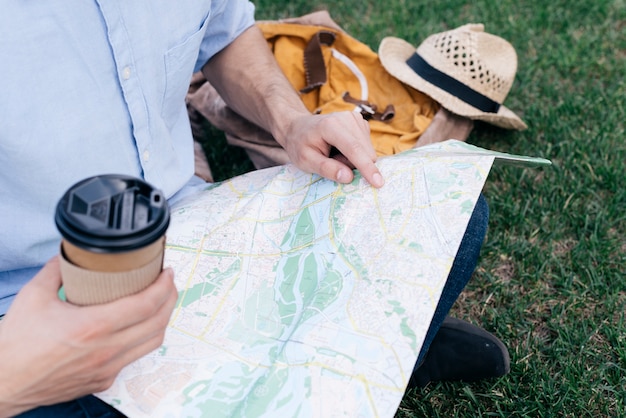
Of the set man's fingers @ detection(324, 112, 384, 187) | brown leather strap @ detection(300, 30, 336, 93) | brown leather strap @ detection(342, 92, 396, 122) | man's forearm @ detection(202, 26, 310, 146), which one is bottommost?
brown leather strap @ detection(342, 92, 396, 122)

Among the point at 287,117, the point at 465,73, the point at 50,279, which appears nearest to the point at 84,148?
the point at 50,279

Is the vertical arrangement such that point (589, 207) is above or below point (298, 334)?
below

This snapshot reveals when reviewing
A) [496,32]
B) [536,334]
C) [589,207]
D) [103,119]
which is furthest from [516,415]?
[496,32]

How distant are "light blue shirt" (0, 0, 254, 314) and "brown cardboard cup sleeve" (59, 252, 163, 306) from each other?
1.26ft

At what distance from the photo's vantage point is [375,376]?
1001mm

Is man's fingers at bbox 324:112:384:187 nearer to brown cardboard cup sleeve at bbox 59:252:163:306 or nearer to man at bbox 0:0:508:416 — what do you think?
man at bbox 0:0:508:416

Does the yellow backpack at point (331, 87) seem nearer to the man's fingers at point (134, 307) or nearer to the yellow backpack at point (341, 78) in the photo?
the yellow backpack at point (341, 78)

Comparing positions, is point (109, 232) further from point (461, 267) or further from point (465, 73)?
point (465, 73)

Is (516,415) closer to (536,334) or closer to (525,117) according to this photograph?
(536,334)

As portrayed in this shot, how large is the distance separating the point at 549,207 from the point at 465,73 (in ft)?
1.62

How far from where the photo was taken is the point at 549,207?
190 cm

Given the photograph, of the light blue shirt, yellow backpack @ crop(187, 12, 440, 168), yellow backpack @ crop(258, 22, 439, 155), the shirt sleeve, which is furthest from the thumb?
yellow backpack @ crop(258, 22, 439, 155)

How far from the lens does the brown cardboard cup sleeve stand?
29.3 inches

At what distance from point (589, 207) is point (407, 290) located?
104cm
